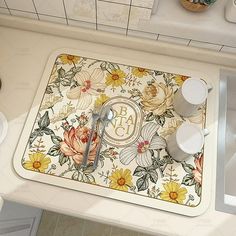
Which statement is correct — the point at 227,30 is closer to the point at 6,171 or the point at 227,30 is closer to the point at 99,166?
the point at 99,166

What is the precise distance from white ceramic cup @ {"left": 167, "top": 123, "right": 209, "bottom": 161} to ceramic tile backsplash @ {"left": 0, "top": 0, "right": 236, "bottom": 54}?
32 centimetres

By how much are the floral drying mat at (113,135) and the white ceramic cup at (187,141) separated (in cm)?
6

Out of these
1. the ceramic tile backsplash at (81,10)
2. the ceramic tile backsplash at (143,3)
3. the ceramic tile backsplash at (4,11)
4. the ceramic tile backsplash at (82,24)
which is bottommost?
the ceramic tile backsplash at (4,11)

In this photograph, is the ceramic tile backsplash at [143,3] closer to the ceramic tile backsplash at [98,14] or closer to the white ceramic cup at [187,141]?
the ceramic tile backsplash at [98,14]

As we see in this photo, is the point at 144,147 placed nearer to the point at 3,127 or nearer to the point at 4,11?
the point at 3,127

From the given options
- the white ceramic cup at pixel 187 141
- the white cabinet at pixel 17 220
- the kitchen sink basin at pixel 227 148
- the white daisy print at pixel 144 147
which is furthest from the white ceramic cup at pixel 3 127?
the kitchen sink basin at pixel 227 148

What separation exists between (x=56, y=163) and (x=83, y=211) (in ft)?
0.50

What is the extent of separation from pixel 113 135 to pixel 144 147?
0.10 metres

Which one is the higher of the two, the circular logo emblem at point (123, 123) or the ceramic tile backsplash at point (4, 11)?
the ceramic tile backsplash at point (4, 11)

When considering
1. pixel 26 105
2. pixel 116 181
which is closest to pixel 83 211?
pixel 116 181

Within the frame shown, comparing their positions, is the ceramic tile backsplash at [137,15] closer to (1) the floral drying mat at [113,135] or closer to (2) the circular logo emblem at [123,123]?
(1) the floral drying mat at [113,135]

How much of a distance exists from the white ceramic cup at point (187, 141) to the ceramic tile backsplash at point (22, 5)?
61 centimetres

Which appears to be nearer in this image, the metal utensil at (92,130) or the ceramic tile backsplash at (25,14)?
the metal utensil at (92,130)

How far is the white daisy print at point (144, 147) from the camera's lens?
33.2 inches
